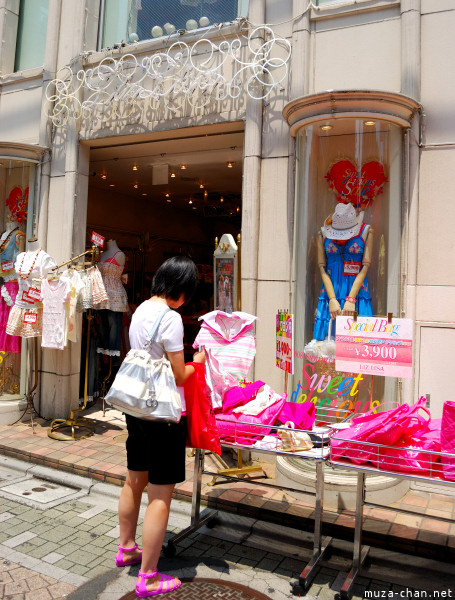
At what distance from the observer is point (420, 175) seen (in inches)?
195

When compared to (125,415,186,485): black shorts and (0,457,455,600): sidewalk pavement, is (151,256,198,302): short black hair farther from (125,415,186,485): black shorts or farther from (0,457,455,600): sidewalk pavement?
(0,457,455,600): sidewalk pavement

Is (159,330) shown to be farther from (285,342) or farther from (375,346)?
(375,346)

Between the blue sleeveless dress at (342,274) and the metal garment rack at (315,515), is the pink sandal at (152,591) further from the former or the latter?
the blue sleeveless dress at (342,274)

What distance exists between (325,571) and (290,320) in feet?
6.44

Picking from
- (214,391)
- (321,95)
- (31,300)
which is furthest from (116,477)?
(321,95)

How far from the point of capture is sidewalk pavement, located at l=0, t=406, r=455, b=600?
11.6 ft

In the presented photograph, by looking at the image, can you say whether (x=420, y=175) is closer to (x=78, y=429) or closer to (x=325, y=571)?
(x=325, y=571)

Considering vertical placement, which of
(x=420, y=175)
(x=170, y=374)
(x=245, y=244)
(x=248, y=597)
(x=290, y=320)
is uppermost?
(x=420, y=175)

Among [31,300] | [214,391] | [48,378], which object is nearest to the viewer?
[214,391]

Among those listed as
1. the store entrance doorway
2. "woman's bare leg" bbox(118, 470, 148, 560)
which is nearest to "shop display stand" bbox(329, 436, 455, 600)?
"woman's bare leg" bbox(118, 470, 148, 560)

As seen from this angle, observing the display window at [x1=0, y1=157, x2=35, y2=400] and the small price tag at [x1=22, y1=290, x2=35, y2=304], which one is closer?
the small price tag at [x1=22, y1=290, x2=35, y2=304]

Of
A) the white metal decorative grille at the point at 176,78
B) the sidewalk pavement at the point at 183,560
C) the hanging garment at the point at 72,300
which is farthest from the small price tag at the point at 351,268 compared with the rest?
the hanging garment at the point at 72,300

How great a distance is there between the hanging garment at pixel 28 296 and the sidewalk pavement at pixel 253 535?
6.11 ft

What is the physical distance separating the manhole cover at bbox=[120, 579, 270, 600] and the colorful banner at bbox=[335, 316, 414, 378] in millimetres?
1836
